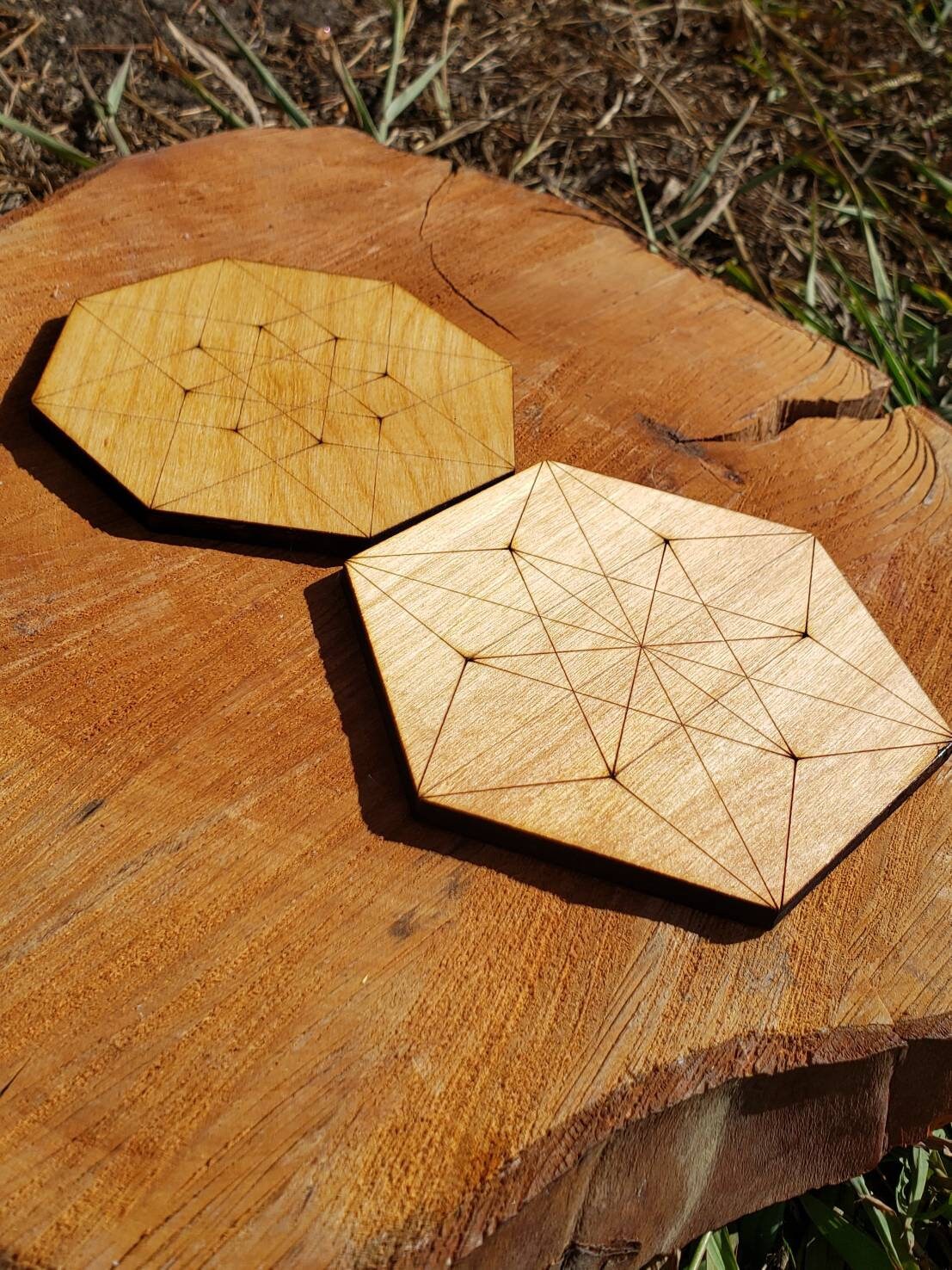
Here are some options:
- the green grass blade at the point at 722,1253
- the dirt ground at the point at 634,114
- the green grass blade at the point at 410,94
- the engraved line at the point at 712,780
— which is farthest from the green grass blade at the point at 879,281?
the green grass blade at the point at 722,1253

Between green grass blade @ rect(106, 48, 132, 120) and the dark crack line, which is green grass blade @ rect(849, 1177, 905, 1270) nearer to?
the dark crack line

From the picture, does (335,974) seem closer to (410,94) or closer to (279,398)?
(279,398)

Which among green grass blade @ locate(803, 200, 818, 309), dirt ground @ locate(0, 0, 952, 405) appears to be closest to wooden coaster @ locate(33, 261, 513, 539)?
dirt ground @ locate(0, 0, 952, 405)

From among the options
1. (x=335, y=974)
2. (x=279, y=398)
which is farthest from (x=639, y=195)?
(x=335, y=974)

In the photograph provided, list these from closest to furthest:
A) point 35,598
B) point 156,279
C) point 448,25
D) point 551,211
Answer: point 35,598 → point 156,279 → point 551,211 → point 448,25

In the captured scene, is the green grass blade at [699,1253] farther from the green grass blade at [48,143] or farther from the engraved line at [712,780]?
the green grass blade at [48,143]

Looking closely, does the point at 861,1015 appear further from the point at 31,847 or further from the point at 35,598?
the point at 35,598

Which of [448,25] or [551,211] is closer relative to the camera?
[551,211]

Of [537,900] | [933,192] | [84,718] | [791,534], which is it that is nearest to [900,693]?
[791,534]
